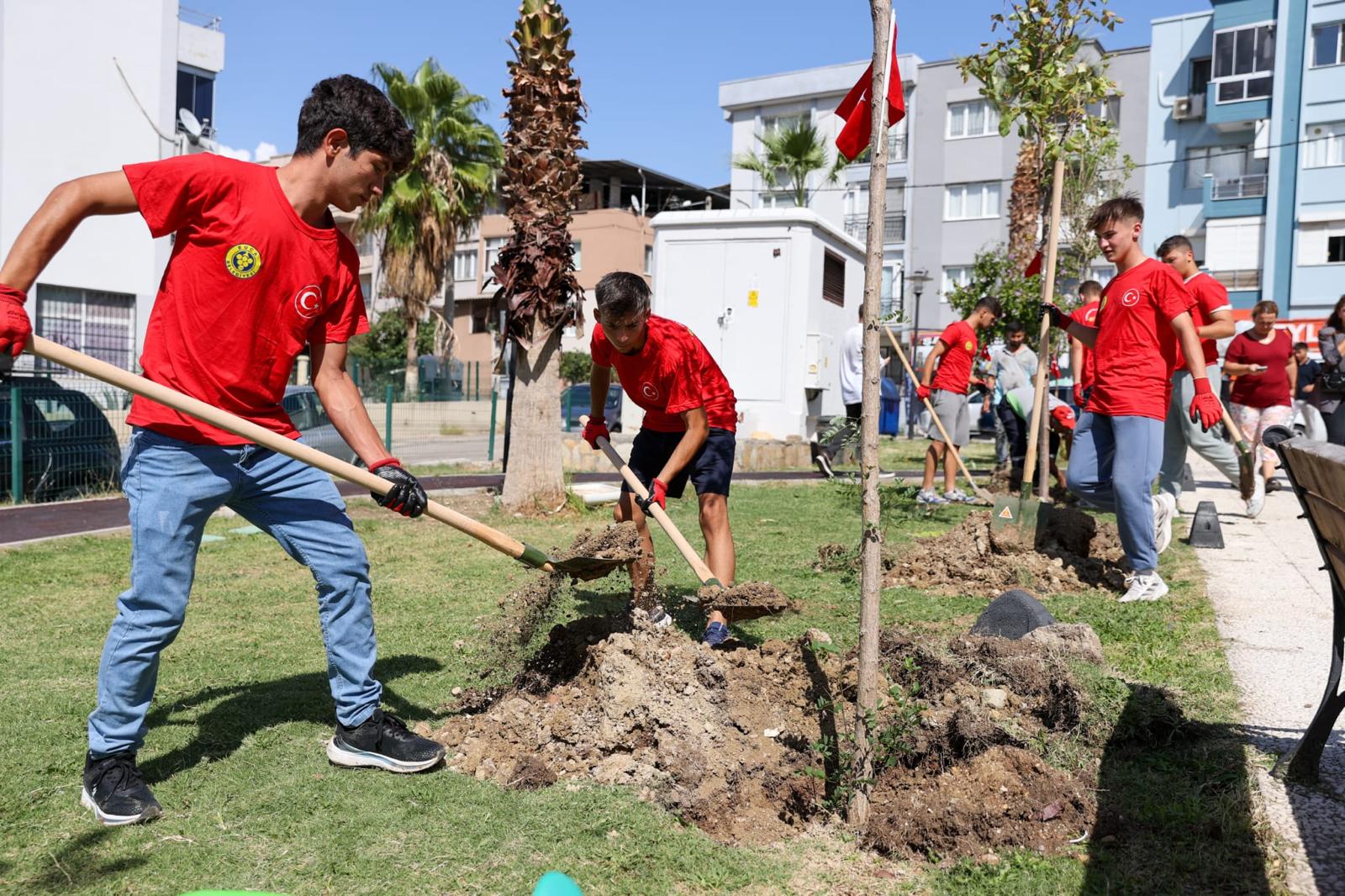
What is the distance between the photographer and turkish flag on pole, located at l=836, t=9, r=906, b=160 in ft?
10.1

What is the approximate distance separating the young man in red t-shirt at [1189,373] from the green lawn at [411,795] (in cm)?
191

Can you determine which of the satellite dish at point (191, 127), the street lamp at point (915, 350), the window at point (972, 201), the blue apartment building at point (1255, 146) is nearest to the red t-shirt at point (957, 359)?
the street lamp at point (915, 350)

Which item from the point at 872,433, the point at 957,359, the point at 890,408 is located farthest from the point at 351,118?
the point at 890,408

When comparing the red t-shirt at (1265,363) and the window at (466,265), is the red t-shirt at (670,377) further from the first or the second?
the window at (466,265)

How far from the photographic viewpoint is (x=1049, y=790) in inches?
119

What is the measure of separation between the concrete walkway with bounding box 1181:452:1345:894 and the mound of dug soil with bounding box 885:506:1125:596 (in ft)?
2.13

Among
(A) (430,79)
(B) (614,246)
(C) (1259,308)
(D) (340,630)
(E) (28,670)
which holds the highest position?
(A) (430,79)

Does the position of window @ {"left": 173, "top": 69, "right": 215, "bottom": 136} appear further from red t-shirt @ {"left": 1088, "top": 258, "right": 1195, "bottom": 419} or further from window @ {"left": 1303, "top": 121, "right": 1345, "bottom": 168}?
window @ {"left": 1303, "top": 121, "right": 1345, "bottom": 168}

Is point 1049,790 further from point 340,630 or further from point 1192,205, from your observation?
point 1192,205

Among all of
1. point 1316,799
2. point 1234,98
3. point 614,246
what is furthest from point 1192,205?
point 1316,799

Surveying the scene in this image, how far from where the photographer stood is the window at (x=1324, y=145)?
32.1m

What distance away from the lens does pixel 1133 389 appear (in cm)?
568

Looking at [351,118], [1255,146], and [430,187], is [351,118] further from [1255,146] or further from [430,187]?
[1255,146]

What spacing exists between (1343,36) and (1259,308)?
28.3m
